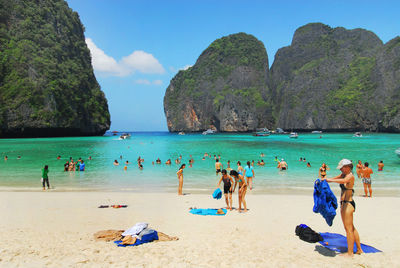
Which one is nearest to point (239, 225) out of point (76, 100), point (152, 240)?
point (152, 240)

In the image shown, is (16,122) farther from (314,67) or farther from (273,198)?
(314,67)

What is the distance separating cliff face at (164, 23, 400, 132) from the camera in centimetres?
11969

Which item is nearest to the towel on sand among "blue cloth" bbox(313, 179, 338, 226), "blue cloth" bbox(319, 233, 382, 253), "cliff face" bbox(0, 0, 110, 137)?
"blue cloth" bbox(313, 179, 338, 226)

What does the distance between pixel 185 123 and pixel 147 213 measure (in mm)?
178074

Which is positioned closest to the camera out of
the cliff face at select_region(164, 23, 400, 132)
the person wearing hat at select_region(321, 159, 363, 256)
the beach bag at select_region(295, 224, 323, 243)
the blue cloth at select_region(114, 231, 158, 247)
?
the person wearing hat at select_region(321, 159, 363, 256)

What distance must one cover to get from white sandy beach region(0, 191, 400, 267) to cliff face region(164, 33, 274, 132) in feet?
490

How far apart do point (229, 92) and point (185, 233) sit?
168 meters

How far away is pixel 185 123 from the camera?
188 m

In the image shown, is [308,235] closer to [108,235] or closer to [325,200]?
[325,200]

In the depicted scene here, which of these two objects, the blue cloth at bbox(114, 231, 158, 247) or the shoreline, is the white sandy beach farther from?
the shoreline

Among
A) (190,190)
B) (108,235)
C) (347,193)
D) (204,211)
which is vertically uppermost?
(347,193)

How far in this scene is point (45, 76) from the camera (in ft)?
266

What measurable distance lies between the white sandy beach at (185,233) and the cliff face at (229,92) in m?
149

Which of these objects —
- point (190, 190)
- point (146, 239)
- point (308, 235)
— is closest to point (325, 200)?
point (308, 235)
